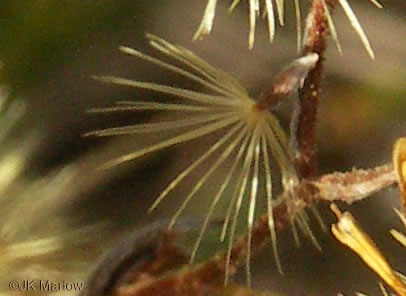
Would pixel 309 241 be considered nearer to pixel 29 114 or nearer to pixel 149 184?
pixel 149 184

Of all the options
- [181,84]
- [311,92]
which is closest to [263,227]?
[311,92]

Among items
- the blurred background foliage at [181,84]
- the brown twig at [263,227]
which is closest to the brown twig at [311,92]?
the brown twig at [263,227]

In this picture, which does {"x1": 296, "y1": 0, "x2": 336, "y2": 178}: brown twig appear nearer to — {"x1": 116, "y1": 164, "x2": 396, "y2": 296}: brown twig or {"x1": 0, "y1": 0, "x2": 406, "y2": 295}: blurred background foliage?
{"x1": 116, "y1": 164, "x2": 396, "y2": 296}: brown twig

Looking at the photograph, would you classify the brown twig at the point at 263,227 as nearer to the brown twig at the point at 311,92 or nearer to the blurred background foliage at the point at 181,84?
the brown twig at the point at 311,92

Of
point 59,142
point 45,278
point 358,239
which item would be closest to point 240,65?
point 59,142

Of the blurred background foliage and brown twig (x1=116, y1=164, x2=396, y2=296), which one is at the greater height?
the blurred background foliage

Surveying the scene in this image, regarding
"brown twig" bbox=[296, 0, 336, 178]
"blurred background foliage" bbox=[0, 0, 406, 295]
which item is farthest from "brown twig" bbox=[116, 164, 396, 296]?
"blurred background foliage" bbox=[0, 0, 406, 295]
